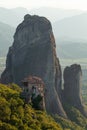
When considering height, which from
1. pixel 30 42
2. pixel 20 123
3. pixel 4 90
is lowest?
pixel 20 123

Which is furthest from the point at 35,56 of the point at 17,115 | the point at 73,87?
the point at 17,115

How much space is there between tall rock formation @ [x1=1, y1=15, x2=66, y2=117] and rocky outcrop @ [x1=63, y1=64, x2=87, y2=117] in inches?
140

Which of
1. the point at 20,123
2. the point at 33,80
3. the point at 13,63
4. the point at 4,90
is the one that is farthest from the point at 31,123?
the point at 13,63

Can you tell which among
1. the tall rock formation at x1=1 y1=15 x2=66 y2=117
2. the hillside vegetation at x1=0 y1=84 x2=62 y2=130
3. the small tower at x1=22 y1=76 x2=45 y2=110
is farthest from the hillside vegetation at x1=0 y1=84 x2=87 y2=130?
the tall rock formation at x1=1 y1=15 x2=66 y2=117

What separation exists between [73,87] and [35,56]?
49.4 ft

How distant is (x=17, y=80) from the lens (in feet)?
462

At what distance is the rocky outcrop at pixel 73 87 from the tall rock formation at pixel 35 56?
3547 millimetres

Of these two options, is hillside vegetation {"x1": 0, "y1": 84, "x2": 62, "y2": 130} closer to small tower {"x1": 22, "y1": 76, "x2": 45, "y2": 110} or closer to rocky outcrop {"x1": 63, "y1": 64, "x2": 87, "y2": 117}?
small tower {"x1": 22, "y1": 76, "x2": 45, "y2": 110}

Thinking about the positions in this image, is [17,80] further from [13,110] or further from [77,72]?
[13,110]

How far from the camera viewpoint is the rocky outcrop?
148 meters

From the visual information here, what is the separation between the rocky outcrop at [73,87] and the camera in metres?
148

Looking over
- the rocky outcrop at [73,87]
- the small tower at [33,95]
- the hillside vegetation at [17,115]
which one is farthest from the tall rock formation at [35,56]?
the hillside vegetation at [17,115]

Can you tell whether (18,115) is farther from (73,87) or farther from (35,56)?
(73,87)

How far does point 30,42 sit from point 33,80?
50.5 meters
